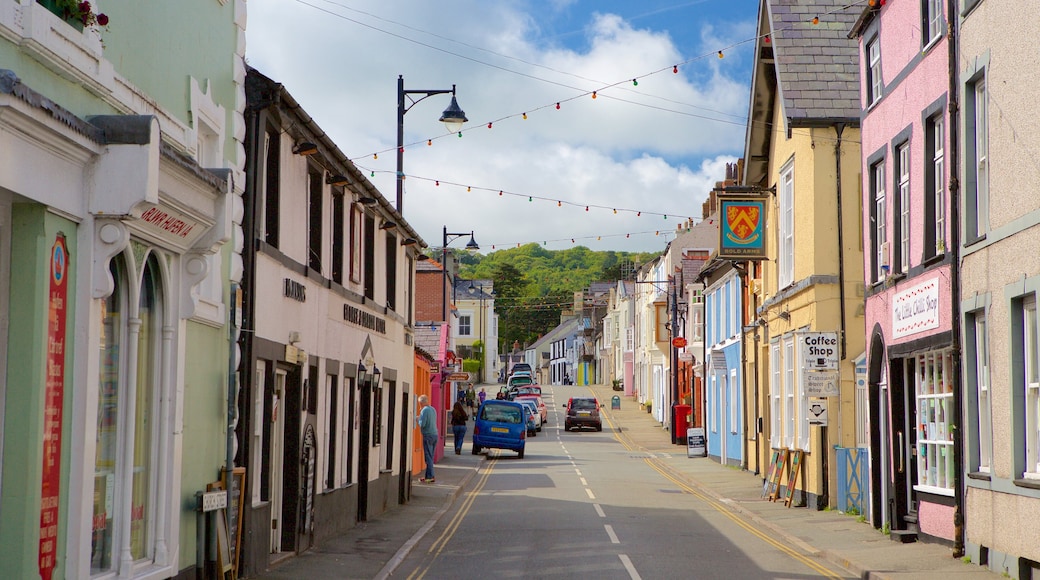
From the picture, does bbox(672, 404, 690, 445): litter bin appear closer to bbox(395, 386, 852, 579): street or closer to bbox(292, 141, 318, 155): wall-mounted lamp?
bbox(395, 386, 852, 579): street

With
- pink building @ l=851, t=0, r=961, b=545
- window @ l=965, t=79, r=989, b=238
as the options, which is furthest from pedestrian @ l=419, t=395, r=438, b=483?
window @ l=965, t=79, r=989, b=238

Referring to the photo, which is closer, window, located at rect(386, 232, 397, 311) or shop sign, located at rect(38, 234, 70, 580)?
shop sign, located at rect(38, 234, 70, 580)

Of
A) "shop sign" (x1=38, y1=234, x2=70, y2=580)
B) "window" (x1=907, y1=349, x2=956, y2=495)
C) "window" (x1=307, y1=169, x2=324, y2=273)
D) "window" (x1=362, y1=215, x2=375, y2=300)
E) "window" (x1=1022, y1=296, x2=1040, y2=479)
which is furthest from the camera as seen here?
"window" (x1=362, y1=215, x2=375, y2=300)

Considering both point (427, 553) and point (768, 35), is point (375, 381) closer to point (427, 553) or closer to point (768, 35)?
point (427, 553)

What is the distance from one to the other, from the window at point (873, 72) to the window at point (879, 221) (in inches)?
47.7

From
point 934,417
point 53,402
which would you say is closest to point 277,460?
point 53,402

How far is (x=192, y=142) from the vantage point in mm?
11047

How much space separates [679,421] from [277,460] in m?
35.3

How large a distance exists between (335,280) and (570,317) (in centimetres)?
12392

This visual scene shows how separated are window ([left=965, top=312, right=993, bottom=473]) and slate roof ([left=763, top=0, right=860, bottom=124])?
923 cm

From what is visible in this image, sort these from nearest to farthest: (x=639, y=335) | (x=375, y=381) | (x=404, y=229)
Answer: (x=375, y=381) < (x=404, y=229) < (x=639, y=335)

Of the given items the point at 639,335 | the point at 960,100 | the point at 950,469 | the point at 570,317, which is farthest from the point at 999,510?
the point at 570,317

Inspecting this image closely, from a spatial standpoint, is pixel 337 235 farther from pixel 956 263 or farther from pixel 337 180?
pixel 956 263

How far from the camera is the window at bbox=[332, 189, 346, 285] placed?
1797 centimetres
